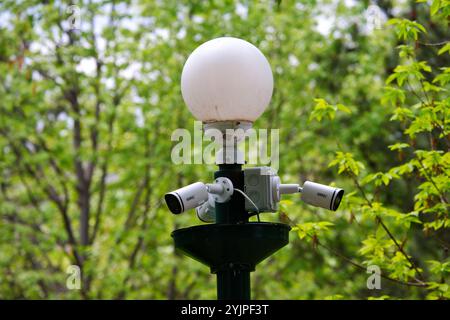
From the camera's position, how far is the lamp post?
356cm

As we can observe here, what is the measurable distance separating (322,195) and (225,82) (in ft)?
2.37

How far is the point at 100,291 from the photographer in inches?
430

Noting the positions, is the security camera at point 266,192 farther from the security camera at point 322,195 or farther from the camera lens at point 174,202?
the camera lens at point 174,202

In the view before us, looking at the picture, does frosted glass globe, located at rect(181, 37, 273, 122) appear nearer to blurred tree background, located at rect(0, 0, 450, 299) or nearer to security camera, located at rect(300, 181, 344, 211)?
security camera, located at rect(300, 181, 344, 211)

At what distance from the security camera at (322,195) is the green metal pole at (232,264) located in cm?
32

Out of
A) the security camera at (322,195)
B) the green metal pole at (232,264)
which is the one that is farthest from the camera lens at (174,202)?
the security camera at (322,195)

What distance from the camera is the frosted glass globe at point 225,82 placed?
363 centimetres

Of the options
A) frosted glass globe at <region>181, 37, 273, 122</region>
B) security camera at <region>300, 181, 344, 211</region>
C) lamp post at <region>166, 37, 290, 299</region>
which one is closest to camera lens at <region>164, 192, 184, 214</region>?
lamp post at <region>166, 37, 290, 299</region>

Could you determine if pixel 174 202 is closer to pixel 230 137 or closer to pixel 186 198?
pixel 186 198

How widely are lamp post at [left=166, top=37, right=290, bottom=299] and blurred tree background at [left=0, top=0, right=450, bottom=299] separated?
6.84 metres

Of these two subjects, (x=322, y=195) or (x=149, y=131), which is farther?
(x=149, y=131)

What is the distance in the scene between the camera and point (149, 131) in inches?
465

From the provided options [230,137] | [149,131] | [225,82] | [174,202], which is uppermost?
[149,131]

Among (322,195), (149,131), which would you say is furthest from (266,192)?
(149,131)
